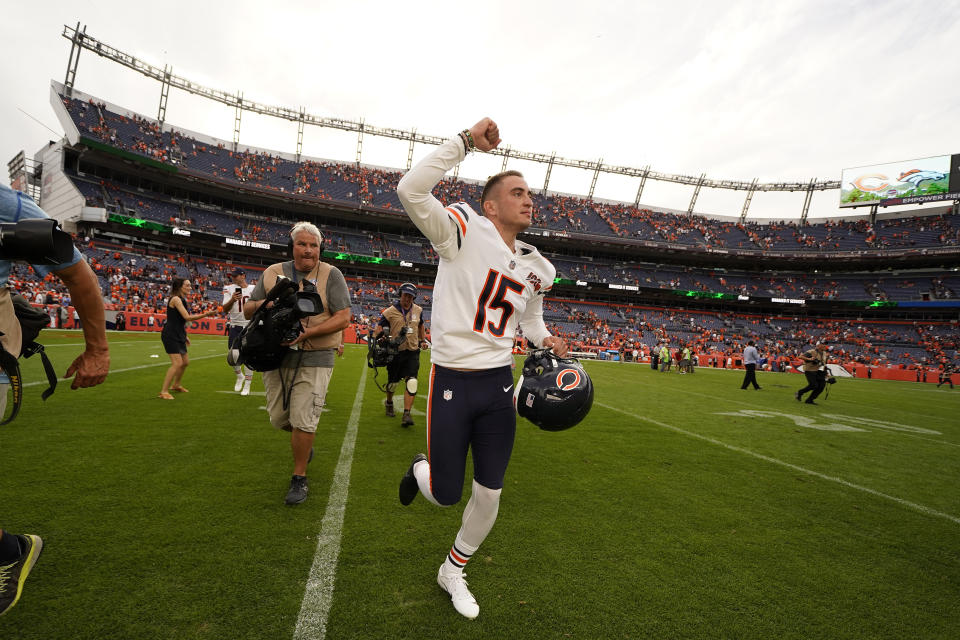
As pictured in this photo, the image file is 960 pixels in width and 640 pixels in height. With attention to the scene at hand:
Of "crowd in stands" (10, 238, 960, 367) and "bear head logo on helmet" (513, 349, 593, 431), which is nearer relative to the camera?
"bear head logo on helmet" (513, 349, 593, 431)

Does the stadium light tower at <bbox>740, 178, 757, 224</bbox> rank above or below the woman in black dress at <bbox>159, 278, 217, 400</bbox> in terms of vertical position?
above

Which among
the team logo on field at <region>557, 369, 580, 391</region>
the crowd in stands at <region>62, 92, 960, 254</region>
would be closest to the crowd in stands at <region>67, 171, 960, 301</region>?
the crowd in stands at <region>62, 92, 960, 254</region>

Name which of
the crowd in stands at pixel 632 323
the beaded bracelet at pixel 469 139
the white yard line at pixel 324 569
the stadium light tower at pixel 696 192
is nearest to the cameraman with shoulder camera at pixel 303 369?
the white yard line at pixel 324 569

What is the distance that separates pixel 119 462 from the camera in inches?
157

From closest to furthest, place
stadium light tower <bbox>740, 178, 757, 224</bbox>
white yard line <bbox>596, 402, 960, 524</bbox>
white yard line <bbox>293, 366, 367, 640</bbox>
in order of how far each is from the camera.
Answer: white yard line <bbox>293, 366, 367, 640</bbox> → white yard line <bbox>596, 402, 960, 524</bbox> → stadium light tower <bbox>740, 178, 757, 224</bbox>

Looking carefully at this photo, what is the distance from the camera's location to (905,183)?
43.1 metres

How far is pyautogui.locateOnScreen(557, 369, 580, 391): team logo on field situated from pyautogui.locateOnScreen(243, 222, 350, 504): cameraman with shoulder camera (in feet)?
6.30

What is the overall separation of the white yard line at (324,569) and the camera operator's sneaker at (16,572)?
1.22 m

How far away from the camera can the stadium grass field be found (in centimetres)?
219

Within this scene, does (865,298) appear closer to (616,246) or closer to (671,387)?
(616,246)

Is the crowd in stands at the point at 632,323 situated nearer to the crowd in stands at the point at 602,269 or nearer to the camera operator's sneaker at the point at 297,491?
the crowd in stands at the point at 602,269

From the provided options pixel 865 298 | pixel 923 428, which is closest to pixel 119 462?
pixel 923 428

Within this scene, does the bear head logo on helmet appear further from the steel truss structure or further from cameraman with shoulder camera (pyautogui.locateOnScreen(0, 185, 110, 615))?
the steel truss structure

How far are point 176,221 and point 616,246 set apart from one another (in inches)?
1806
